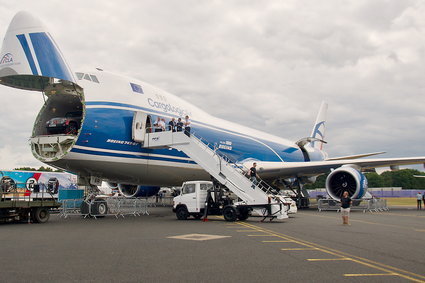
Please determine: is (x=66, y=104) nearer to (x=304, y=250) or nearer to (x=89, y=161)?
(x=89, y=161)

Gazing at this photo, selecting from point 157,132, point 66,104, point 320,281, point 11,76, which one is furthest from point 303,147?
point 320,281

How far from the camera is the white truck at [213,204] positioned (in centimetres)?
1547

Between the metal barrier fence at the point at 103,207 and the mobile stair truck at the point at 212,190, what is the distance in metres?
3.34

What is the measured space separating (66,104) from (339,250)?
43.7 feet

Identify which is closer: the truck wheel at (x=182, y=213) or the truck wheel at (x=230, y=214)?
the truck wheel at (x=230, y=214)

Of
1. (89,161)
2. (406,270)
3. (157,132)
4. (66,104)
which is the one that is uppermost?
(66,104)

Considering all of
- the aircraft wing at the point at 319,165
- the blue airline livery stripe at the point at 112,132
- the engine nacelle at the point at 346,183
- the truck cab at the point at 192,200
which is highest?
the blue airline livery stripe at the point at 112,132

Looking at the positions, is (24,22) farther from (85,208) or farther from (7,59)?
(85,208)

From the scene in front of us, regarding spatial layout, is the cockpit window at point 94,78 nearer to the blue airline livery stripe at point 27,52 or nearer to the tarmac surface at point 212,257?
the blue airline livery stripe at point 27,52

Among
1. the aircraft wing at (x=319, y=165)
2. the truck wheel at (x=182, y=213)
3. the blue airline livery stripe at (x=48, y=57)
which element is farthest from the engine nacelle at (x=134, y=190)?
the blue airline livery stripe at (x=48, y=57)

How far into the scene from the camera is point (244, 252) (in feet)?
25.7

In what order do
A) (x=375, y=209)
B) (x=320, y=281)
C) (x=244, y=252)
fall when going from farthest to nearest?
(x=375, y=209), (x=244, y=252), (x=320, y=281)

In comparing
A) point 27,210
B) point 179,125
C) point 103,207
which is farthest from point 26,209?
point 179,125

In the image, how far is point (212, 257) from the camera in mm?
7227
